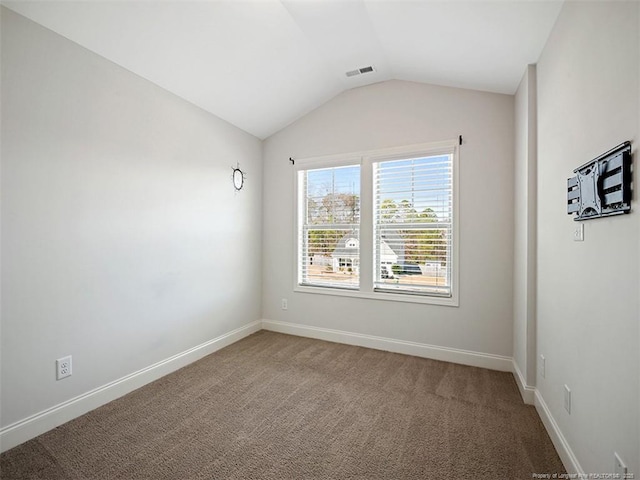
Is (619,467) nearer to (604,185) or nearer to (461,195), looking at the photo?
(604,185)

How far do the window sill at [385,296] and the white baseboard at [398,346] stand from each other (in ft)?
1.42

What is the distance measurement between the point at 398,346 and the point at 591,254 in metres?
2.23

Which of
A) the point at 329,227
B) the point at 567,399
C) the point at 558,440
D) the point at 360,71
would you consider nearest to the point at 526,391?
the point at 558,440

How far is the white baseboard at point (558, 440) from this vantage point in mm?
1588

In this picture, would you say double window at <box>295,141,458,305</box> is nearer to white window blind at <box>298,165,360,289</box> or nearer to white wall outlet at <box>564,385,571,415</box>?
white window blind at <box>298,165,360,289</box>

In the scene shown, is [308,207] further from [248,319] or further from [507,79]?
[507,79]

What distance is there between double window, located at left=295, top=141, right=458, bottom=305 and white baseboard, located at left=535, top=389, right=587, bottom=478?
3.67 ft

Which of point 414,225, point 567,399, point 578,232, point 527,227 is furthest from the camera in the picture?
point 414,225

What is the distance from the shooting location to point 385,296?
11.3 feet

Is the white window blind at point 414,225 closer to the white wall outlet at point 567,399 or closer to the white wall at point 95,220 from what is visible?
the white wall outlet at point 567,399

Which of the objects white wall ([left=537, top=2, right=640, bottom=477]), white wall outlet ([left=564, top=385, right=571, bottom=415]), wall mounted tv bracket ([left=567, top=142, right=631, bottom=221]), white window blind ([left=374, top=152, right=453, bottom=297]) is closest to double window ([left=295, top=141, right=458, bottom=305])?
white window blind ([left=374, top=152, right=453, bottom=297])

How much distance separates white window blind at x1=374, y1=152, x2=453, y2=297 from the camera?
3236mm

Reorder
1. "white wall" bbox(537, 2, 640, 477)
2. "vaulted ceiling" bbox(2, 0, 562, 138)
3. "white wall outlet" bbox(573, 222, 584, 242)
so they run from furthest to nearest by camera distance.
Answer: "vaulted ceiling" bbox(2, 0, 562, 138)
"white wall outlet" bbox(573, 222, 584, 242)
"white wall" bbox(537, 2, 640, 477)

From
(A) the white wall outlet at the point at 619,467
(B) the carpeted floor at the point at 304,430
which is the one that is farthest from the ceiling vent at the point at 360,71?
(A) the white wall outlet at the point at 619,467
